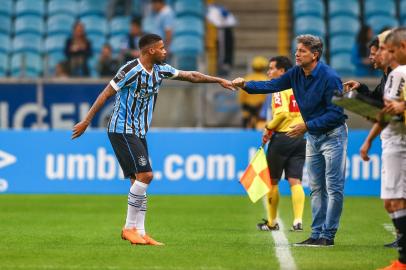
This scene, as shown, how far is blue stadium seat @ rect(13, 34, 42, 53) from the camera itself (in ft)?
77.8

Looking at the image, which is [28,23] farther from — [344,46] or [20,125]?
[344,46]

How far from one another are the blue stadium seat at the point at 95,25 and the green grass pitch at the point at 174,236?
6724 millimetres

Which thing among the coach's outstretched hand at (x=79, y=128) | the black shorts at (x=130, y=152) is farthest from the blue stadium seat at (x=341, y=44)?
the coach's outstretched hand at (x=79, y=128)

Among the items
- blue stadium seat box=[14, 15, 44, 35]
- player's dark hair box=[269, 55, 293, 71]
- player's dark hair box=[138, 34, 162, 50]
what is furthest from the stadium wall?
→ player's dark hair box=[138, 34, 162, 50]

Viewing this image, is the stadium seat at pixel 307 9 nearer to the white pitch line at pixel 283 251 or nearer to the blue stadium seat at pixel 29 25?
the blue stadium seat at pixel 29 25

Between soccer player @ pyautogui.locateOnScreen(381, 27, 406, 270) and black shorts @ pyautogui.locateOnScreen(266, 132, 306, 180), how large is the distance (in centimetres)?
454

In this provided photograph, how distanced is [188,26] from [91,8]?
241 cm

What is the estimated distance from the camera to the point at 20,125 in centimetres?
2070

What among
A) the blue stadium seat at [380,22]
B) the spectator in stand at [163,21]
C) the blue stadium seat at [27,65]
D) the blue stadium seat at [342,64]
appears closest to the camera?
the blue stadium seat at [27,65]

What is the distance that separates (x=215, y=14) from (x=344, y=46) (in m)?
3.15

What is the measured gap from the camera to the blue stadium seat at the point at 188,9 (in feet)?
79.9

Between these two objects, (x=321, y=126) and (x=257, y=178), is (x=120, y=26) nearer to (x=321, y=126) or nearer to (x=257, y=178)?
(x=257, y=178)

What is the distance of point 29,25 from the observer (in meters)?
24.4

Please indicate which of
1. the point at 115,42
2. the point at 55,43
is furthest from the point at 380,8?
the point at 55,43
